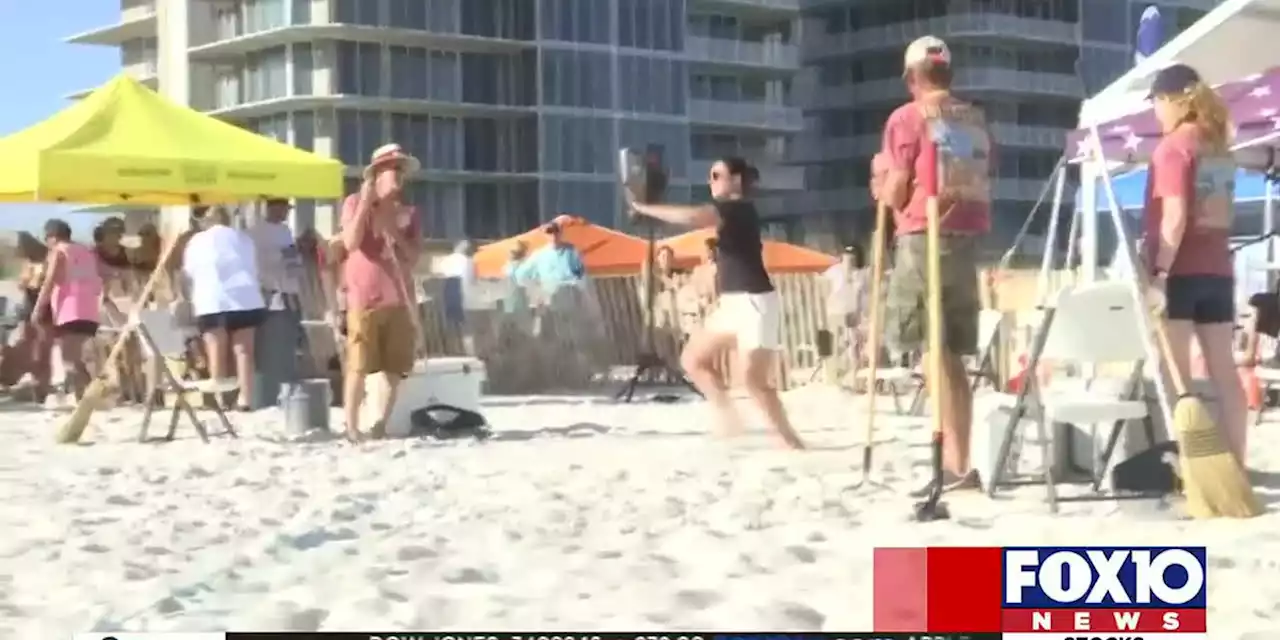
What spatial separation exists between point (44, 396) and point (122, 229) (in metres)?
1.12

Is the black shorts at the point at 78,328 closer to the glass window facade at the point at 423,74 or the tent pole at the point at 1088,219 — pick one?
the tent pole at the point at 1088,219

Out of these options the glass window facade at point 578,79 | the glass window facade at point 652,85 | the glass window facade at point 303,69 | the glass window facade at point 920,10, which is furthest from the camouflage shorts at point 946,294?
the glass window facade at point 920,10

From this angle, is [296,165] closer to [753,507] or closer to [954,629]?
[753,507]

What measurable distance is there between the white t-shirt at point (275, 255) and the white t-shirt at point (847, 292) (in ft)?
12.6

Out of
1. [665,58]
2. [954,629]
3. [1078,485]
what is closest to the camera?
[954,629]

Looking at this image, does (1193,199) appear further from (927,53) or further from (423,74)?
(423,74)

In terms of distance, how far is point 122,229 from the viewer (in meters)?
10.0

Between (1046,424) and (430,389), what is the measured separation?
3117 millimetres

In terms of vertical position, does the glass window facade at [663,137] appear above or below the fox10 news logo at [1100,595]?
above

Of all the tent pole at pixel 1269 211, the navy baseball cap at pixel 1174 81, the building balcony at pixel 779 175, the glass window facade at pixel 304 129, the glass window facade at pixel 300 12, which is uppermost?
the glass window facade at pixel 300 12

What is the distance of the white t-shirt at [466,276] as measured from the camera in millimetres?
11151

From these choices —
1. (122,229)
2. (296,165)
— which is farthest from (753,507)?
(122,229)

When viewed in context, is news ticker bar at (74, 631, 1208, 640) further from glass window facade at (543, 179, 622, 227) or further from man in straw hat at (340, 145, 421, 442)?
glass window facade at (543, 179, 622, 227)

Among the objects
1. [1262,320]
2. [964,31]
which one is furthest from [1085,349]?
[964,31]
